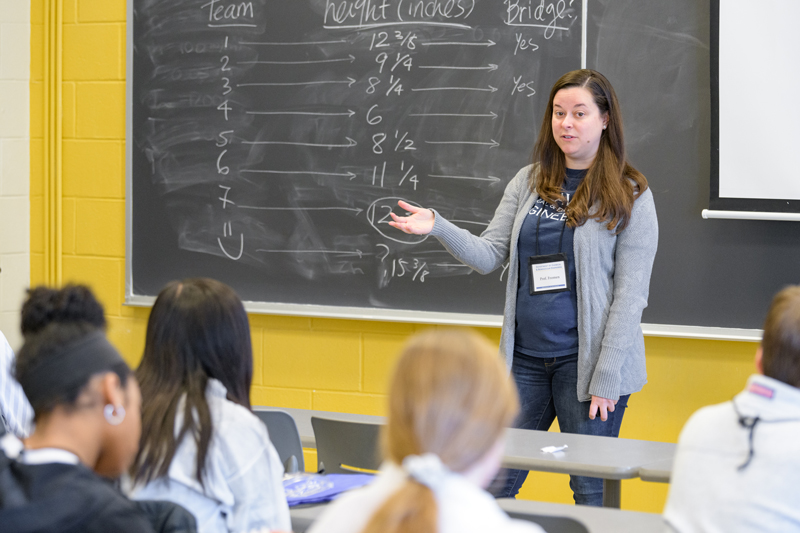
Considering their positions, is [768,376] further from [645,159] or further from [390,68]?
[390,68]

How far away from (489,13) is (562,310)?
53.7 inches

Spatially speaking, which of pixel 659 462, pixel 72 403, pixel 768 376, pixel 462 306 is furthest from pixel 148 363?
pixel 462 306

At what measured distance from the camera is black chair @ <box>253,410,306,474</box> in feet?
7.02

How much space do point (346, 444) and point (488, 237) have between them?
0.89m

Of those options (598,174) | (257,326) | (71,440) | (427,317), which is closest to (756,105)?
(598,174)

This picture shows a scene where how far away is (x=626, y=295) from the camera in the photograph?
2.45m

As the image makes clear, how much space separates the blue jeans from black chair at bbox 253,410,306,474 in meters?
0.64

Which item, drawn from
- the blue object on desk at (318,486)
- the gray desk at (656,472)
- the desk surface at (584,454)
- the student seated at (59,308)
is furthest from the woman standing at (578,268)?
the student seated at (59,308)

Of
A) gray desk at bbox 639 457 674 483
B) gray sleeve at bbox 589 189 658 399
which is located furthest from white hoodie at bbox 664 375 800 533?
gray sleeve at bbox 589 189 658 399

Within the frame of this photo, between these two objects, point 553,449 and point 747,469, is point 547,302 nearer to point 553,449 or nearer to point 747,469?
point 553,449

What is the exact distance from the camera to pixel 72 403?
116 cm

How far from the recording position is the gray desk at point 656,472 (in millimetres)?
1957

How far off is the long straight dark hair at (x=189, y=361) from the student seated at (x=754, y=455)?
84 cm

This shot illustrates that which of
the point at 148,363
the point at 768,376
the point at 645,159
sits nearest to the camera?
the point at 768,376
